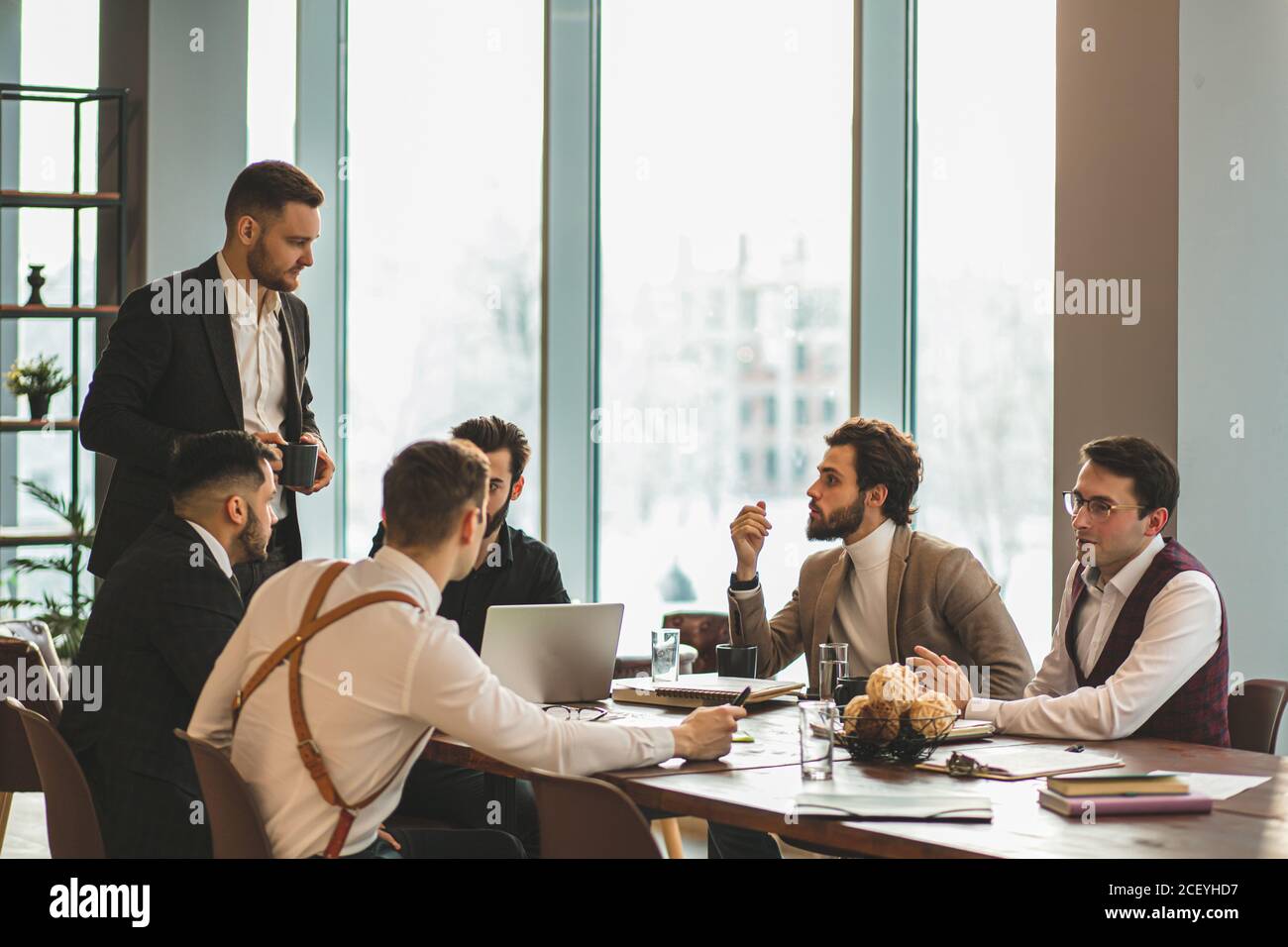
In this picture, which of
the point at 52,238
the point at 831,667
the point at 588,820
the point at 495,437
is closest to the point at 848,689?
the point at 831,667

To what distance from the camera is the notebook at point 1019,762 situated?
87.8 inches

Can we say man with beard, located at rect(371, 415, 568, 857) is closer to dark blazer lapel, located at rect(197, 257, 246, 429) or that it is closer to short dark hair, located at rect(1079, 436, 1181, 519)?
dark blazer lapel, located at rect(197, 257, 246, 429)

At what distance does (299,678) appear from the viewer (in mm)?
2041

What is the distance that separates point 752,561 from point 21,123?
5.09 m

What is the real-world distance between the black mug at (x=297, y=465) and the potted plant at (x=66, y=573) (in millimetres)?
2754

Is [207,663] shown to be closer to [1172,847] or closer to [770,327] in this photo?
[1172,847]

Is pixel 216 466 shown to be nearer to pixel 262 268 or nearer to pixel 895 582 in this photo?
pixel 262 268

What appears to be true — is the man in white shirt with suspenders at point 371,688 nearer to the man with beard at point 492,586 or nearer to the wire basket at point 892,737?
the wire basket at point 892,737

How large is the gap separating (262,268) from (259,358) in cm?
25

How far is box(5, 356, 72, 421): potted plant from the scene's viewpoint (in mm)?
5664

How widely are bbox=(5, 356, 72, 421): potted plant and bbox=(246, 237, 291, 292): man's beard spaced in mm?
2864
